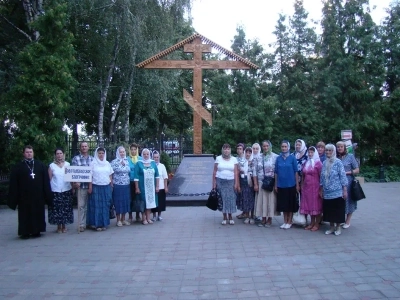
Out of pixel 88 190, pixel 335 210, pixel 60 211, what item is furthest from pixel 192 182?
pixel 335 210

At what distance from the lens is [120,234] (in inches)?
302

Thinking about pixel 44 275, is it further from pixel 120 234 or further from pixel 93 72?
pixel 93 72

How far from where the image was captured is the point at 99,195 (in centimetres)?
795

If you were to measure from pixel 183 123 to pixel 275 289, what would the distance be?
29.4 meters

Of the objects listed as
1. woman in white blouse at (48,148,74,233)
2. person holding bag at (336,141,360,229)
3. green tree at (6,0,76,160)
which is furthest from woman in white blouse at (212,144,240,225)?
green tree at (6,0,76,160)

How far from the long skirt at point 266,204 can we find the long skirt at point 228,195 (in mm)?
512

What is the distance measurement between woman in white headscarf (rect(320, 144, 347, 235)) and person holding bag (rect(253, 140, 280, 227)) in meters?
1.04

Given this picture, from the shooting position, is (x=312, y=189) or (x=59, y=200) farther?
(x=59, y=200)

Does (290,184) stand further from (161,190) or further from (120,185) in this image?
(120,185)

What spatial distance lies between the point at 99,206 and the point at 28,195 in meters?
1.34

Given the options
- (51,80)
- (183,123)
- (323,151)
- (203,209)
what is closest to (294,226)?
(323,151)

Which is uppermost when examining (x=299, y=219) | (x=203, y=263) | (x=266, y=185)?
(x=266, y=185)

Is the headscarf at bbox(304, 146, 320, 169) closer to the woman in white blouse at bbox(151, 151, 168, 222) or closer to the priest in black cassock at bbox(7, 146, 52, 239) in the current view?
the woman in white blouse at bbox(151, 151, 168, 222)

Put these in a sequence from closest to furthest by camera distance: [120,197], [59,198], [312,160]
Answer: [312,160]
[59,198]
[120,197]
